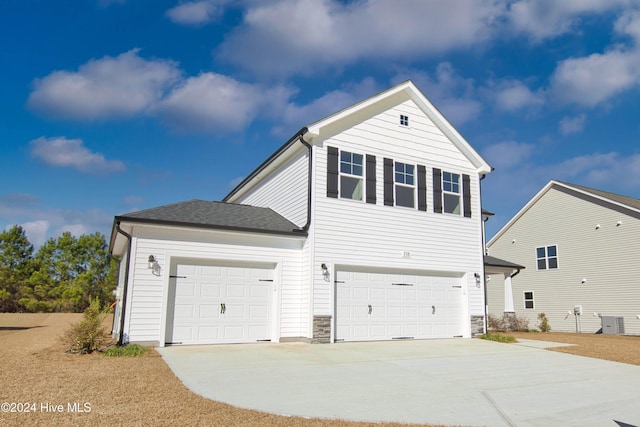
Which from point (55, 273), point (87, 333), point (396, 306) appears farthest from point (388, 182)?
point (55, 273)

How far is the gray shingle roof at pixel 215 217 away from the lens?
11500mm

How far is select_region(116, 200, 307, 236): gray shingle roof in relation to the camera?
1150 cm

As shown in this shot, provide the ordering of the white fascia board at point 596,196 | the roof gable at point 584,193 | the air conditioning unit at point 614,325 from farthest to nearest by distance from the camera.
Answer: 1. the roof gable at point 584,193
2. the white fascia board at point 596,196
3. the air conditioning unit at point 614,325

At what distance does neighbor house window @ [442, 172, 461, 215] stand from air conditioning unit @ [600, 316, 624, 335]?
11846mm

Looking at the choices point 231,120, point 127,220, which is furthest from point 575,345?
point 231,120

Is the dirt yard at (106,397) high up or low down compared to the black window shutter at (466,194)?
down

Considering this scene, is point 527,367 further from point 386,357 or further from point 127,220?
point 127,220

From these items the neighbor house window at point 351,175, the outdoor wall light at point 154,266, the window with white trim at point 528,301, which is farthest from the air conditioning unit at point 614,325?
the outdoor wall light at point 154,266

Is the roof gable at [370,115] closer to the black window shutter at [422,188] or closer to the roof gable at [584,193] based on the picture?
the black window shutter at [422,188]

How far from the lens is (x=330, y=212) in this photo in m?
13.4

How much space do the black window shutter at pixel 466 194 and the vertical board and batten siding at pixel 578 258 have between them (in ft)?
36.9

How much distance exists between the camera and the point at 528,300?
2645 cm

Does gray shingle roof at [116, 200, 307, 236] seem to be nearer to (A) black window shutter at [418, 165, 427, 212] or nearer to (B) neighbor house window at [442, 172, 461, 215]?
(A) black window shutter at [418, 165, 427, 212]

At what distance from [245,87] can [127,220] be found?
770cm
